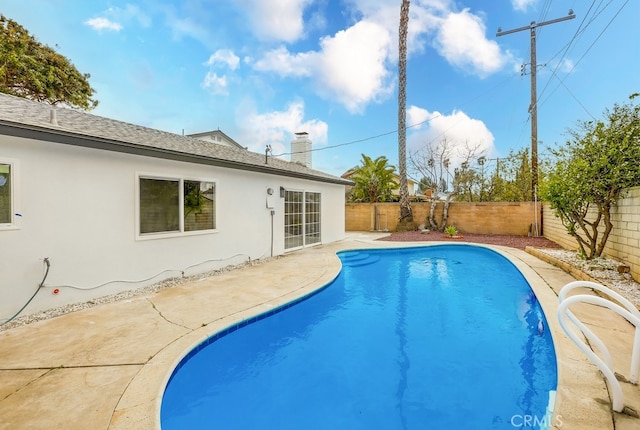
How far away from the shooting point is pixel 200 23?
12023 millimetres

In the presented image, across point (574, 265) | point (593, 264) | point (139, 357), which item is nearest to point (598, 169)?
point (593, 264)

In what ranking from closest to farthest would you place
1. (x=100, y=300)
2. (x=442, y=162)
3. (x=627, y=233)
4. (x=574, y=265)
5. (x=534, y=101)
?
(x=100, y=300) < (x=627, y=233) < (x=574, y=265) < (x=534, y=101) < (x=442, y=162)

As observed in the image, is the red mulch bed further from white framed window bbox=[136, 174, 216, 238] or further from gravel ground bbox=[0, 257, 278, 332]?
gravel ground bbox=[0, 257, 278, 332]

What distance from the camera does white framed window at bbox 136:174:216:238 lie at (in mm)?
6564

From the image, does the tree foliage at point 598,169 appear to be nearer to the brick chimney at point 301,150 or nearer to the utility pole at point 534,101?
the utility pole at point 534,101

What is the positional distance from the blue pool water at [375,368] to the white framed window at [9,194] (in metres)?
3.74

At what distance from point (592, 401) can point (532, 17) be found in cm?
1981

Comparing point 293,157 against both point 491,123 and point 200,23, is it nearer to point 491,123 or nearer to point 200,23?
point 200,23

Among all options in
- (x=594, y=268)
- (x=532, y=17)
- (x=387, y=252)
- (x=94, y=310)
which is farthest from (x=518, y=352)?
(x=532, y=17)

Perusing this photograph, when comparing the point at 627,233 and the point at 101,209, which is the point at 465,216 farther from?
the point at 101,209

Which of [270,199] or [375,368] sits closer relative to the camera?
[375,368]

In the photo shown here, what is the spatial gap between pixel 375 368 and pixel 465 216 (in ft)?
48.3

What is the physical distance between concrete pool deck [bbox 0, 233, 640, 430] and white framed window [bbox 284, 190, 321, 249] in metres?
4.74

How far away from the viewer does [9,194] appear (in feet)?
15.3
